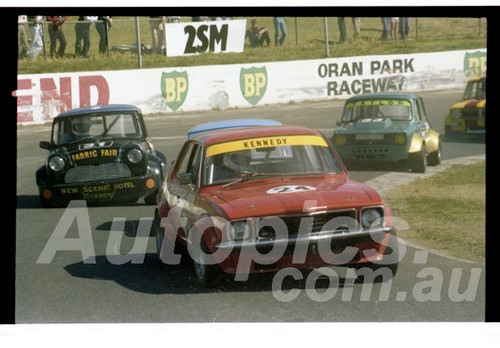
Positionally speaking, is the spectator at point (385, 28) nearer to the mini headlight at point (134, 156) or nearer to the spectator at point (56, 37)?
the mini headlight at point (134, 156)

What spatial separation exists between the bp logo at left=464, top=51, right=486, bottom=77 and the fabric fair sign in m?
4.28

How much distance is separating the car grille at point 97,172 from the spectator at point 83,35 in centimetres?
166

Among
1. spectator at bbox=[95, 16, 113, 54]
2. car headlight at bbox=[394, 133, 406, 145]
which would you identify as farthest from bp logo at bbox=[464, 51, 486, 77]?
Result: spectator at bbox=[95, 16, 113, 54]

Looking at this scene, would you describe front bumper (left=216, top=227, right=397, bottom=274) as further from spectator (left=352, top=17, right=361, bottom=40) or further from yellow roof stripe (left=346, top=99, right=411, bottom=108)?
yellow roof stripe (left=346, top=99, right=411, bottom=108)

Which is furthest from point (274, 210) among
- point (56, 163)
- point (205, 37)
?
point (205, 37)

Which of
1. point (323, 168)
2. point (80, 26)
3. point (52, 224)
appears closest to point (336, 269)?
point (323, 168)

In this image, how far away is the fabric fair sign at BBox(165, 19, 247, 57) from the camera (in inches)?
555

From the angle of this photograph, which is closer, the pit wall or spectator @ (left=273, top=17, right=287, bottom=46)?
spectator @ (left=273, top=17, right=287, bottom=46)

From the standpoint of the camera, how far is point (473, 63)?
57.3ft

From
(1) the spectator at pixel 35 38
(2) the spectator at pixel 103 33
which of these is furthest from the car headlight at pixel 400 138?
(1) the spectator at pixel 35 38

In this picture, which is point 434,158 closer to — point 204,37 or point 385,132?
point 385,132

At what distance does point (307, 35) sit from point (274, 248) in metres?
9.32

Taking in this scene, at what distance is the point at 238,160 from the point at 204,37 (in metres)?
8.27

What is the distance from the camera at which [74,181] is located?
10.6 metres
